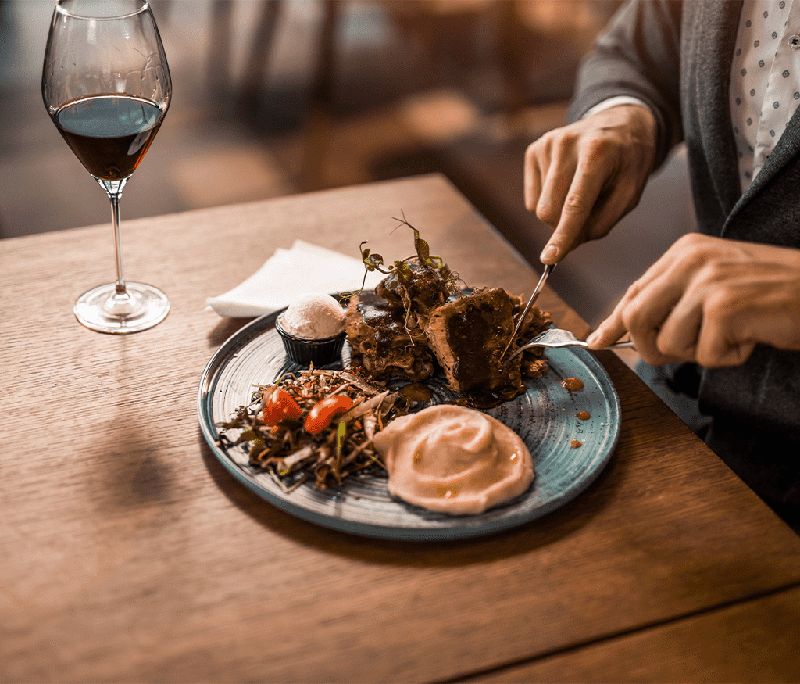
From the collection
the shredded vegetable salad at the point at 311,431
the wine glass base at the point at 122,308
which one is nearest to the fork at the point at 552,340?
the shredded vegetable salad at the point at 311,431

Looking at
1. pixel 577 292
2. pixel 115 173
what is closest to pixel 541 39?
pixel 577 292

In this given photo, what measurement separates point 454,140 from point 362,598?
4.04 m

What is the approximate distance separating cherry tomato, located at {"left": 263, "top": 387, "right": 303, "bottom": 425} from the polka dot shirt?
1.09 metres

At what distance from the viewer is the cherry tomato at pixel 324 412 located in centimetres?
118

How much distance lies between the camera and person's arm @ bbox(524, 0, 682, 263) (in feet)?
5.13

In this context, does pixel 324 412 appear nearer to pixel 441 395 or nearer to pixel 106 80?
pixel 441 395

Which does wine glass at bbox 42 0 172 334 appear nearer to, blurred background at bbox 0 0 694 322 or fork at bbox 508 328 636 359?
fork at bbox 508 328 636 359

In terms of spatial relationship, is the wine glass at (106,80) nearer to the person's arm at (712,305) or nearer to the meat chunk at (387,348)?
the meat chunk at (387,348)

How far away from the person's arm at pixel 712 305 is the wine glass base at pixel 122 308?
77 centimetres

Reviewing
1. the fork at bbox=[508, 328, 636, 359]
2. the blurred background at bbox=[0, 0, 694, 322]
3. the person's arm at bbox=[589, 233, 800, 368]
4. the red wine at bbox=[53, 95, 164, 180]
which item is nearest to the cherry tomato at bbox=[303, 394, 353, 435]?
the fork at bbox=[508, 328, 636, 359]

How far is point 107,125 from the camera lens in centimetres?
133

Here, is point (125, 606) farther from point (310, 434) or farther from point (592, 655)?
point (592, 655)

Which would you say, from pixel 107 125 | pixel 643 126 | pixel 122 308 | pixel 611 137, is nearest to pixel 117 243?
pixel 122 308

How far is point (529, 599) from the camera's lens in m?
1.01
